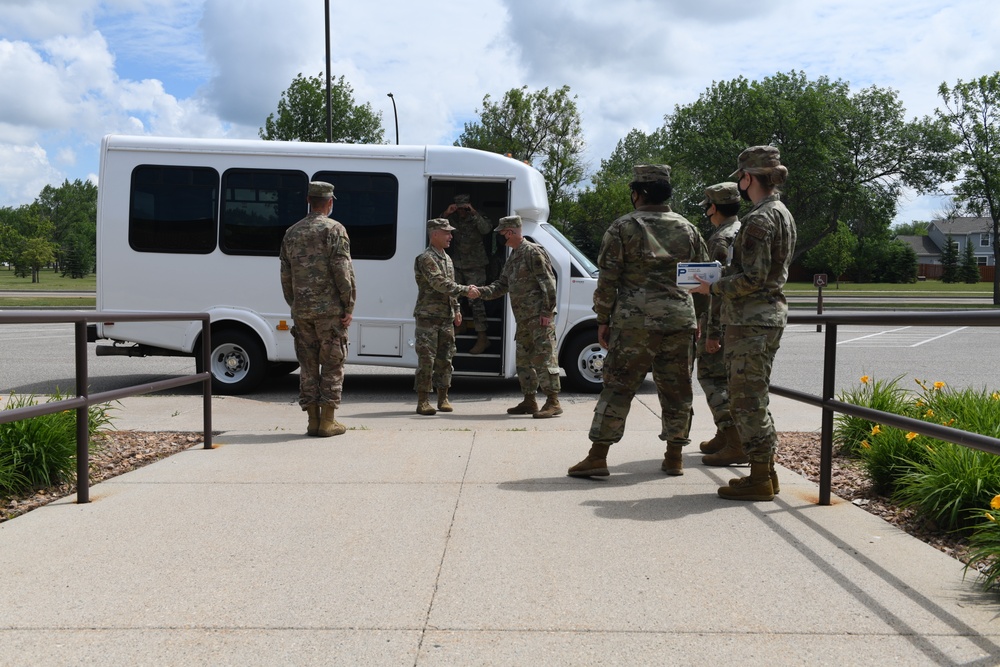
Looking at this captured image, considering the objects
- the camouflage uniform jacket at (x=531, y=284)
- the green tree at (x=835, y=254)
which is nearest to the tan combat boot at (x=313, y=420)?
the camouflage uniform jacket at (x=531, y=284)

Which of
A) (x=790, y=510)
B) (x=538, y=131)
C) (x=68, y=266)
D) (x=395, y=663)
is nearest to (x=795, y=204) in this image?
(x=538, y=131)

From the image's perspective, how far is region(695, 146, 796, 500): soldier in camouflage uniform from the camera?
15.9ft

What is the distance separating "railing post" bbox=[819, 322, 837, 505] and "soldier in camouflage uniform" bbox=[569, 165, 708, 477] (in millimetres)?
832

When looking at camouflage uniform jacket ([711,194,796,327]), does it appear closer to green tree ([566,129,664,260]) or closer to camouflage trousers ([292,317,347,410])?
camouflage trousers ([292,317,347,410])

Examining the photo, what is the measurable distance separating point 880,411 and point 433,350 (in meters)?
5.23

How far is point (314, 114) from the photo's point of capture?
92.8ft

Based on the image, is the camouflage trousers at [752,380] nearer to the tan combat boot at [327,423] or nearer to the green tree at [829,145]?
the tan combat boot at [327,423]

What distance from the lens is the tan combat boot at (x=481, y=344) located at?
35.3 ft

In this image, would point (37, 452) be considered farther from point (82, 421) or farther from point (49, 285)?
point (49, 285)

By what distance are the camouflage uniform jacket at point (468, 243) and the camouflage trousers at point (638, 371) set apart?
5979 millimetres

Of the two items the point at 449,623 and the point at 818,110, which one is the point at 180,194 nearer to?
the point at 449,623

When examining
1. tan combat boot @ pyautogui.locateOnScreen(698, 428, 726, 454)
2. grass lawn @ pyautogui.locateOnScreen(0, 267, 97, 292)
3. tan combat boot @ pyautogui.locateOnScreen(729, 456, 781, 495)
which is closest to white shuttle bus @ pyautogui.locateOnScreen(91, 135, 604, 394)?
tan combat boot @ pyautogui.locateOnScreen(698, 428, 726, 454)

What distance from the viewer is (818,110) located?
38.4 meters

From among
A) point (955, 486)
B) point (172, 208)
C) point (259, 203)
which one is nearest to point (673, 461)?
point (955, 486)
